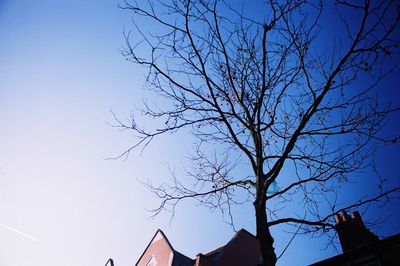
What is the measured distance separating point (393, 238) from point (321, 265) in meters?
3.84

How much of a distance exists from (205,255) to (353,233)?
459 inches

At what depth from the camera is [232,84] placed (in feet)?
20.3

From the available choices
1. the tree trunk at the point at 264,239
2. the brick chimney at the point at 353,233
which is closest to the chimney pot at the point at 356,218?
the brick chimney at the point at 353,233

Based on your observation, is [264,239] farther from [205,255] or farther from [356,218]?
[205,255]

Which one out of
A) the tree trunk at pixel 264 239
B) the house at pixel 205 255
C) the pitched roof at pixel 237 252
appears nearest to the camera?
the tree trunk at pixel 264 239

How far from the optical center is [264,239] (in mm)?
4309

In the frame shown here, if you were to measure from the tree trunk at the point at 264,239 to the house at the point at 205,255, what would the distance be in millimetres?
14981

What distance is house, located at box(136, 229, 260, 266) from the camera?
60.0 feet

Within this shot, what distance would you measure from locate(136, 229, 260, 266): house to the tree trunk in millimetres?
14981

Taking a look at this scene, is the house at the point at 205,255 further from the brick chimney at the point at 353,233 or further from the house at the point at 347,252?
the brick chimney at the point at 353,233

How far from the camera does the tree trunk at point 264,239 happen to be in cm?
404

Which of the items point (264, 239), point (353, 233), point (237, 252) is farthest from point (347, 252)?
point (264, 239)

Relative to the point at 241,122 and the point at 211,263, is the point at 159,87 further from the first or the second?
the point at 211,263

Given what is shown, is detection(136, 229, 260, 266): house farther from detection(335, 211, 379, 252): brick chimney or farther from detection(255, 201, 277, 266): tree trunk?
detection(255, 201, 277, 266): tree trunk
